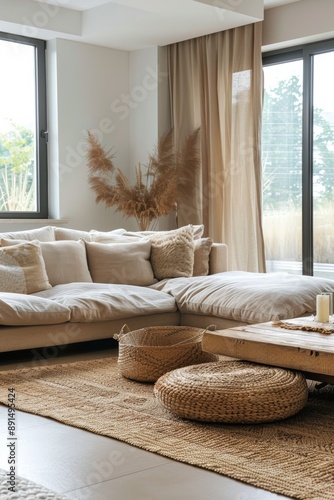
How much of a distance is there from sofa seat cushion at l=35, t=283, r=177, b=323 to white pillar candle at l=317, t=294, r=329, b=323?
1.24 metres

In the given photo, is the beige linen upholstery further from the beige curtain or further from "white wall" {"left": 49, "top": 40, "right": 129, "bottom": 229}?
"white wall" {"left": 49, "top": 40, "right": 129, "bottom": 229}

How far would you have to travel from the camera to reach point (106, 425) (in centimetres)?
281

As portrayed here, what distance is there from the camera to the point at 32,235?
494 cm

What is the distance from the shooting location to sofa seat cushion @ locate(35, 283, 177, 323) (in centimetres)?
418

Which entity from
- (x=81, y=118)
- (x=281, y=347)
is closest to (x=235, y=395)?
(x=281, y=347)

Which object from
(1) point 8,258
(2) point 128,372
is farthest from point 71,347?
(2) point 128,372

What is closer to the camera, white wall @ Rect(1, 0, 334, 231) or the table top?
the table top

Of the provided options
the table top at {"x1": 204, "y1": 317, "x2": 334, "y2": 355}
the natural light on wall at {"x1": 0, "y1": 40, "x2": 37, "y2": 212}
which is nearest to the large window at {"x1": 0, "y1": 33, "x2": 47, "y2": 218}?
the natural light on wall at {"x1": 0, "y1": 40, "x2": 37, "y2": 212}

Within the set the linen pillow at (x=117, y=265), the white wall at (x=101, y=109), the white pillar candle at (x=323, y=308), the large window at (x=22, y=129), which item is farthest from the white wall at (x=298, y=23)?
the white pillar candle at (x=323, y=308)

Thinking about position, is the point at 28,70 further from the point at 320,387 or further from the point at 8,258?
the point at 320,387

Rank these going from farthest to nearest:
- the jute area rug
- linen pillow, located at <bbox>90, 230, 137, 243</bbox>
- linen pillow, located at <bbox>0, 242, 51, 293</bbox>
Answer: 1. linen pillow, located at <bbox>90, 230, 137, 243</bbox>
2. linen pillow, located at <bbox>0, 242, 51, 293</bbox>
3. the jute area rug

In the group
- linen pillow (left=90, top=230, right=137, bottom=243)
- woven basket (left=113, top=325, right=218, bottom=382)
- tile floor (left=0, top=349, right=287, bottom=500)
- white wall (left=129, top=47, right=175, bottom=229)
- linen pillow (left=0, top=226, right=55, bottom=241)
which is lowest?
tile floor (left=0, top=349, right=287, bottom=500)

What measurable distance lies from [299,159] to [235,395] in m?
3.78

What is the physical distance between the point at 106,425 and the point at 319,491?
987 mm
